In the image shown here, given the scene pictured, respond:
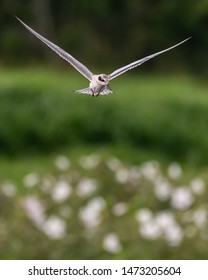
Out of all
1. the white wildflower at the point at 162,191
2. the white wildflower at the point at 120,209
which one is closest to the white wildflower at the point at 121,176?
the white wildflower at the point at 162,191

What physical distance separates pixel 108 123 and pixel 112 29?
2.79m

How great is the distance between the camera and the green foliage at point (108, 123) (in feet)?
12.5

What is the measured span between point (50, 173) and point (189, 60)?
7.89ft

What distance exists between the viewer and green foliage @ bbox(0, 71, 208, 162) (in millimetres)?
3803

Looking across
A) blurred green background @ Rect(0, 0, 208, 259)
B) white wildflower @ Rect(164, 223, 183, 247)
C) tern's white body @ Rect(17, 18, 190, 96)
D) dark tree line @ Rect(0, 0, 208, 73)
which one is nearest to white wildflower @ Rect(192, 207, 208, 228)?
blurred green background @ Rect(0, 0, 208, 259)

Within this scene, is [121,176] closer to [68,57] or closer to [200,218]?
[200,218]

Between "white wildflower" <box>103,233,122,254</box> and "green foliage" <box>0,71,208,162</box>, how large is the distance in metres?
0.77

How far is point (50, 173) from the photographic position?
359 cm

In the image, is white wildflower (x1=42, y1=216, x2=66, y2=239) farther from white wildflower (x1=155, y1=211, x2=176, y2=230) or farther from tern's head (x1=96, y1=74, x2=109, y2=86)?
tern's head (x1=96, y1=74, x2=109, y2=86)

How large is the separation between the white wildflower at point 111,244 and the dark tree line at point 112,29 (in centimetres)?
101

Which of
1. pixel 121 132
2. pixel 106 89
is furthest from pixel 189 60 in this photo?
pixel 121 132

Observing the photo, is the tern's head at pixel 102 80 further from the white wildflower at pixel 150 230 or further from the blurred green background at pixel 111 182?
the white wildflower at pixel 150 230

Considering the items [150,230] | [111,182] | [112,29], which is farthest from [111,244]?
[112,29]

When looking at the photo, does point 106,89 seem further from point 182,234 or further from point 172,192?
point 172,192
